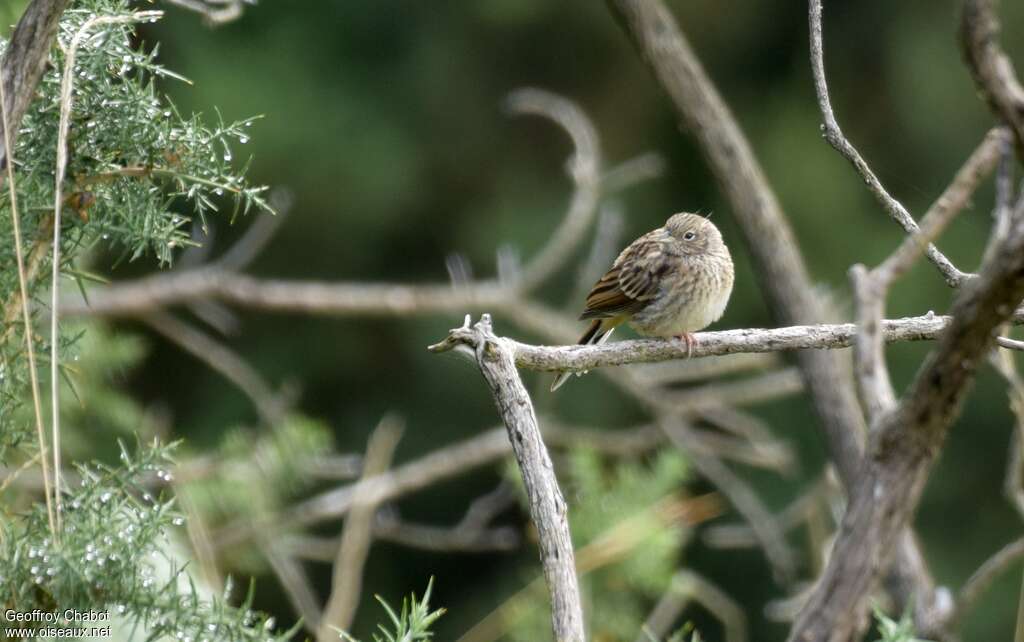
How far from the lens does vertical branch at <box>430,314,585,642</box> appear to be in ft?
5.73

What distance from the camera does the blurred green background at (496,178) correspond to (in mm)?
9688

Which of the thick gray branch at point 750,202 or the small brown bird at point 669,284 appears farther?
the thick gray branch at point 750,202

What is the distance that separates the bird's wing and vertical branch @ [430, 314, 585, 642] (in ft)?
5.52

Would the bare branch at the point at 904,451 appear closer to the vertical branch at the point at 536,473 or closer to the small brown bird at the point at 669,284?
the vertical branch at the point at 536,473

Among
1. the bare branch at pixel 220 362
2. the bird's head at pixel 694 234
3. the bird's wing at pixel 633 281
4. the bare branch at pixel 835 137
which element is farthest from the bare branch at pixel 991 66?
the bare branch at pixel 220 362

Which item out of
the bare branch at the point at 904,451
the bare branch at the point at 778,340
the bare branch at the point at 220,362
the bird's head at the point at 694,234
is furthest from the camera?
the bare branch at the point at 220,362

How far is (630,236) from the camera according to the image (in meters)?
9.61

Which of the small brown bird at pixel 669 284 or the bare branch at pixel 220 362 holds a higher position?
the small brown bird at pixel 669 284

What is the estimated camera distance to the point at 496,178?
1093 centimetres

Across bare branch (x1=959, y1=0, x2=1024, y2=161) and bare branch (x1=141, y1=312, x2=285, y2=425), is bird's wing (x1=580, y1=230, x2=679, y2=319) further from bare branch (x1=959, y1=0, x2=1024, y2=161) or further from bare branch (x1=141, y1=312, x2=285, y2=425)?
bare branch (x1=959, y1=0, x2=1024, y2=161)

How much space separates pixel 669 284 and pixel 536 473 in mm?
1929

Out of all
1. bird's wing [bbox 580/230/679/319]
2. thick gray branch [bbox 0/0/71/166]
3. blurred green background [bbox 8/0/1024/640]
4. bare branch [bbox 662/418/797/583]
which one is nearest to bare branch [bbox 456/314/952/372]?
thick gray branch [bbox 0/0/71/166]

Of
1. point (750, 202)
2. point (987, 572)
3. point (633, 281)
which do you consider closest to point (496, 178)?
point (750, 202)

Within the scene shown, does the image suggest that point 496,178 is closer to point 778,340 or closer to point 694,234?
point 694,234
